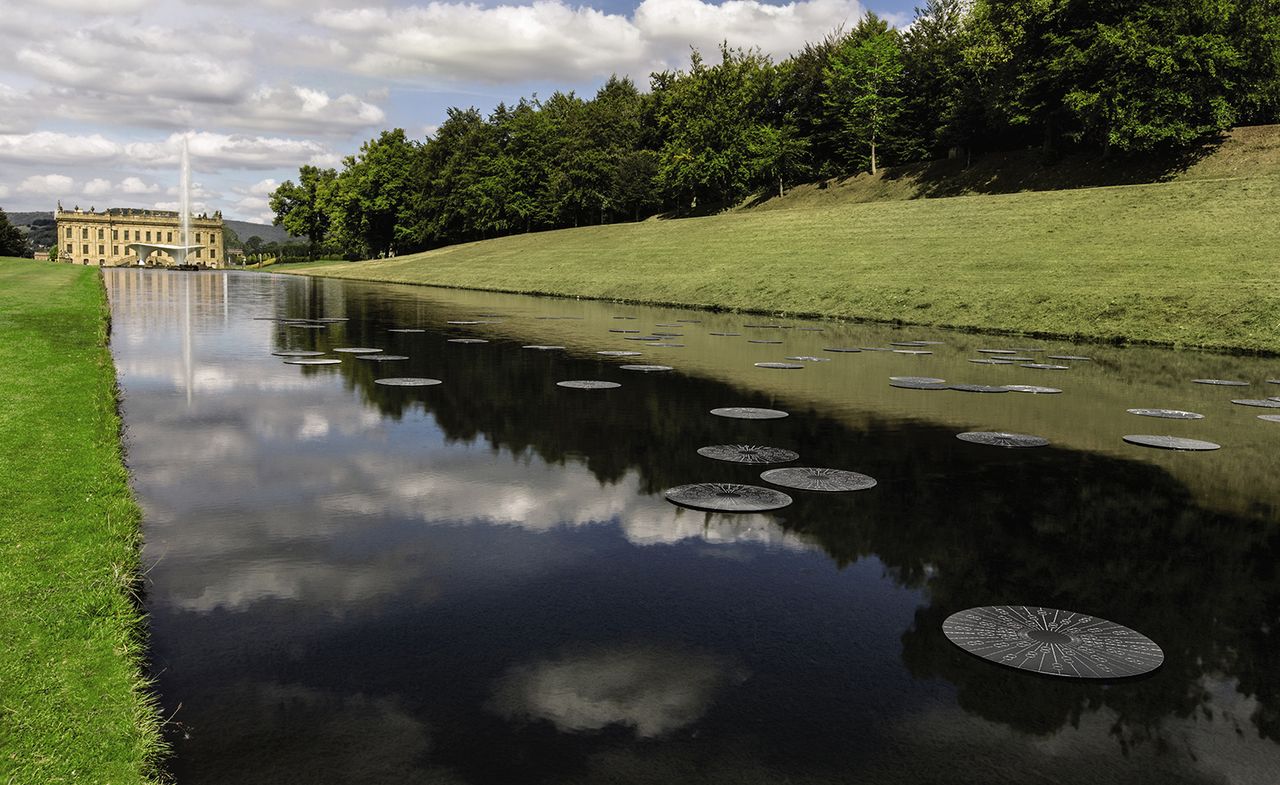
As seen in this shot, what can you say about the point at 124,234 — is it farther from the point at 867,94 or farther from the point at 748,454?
the point at 748,454

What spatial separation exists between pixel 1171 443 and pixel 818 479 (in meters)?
5.07

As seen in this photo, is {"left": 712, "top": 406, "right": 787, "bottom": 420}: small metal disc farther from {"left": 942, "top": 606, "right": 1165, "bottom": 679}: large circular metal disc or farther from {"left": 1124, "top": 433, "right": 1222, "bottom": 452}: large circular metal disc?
{"left": 942, "top": 606, "right": 1165, "bottom": 679}: large circular metal disc

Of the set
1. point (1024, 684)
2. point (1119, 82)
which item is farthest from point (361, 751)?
point (1119, 82)

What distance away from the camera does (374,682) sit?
13.5 feet

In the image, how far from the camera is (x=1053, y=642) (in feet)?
15.8

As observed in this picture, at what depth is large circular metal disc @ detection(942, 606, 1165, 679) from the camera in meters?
4.50

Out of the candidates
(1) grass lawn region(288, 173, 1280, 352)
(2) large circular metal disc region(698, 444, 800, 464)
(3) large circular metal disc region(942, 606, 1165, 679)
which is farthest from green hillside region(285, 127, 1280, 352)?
(3) large circular metal disc region(942, 606, 1165, 679)

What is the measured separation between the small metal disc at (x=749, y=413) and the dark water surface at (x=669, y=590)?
1.02ft

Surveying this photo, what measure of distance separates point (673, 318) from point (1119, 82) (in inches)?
1384

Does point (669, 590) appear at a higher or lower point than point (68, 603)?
lower

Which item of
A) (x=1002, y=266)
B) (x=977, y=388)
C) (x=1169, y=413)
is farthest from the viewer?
(x=1002, y=266)

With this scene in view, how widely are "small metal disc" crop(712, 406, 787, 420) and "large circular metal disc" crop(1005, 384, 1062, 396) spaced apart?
4924 mm

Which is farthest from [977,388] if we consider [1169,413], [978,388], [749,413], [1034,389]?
[749,413]

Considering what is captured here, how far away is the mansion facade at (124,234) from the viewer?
176 metres
